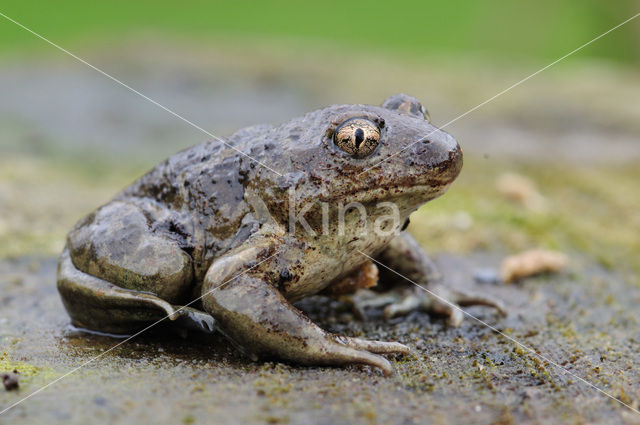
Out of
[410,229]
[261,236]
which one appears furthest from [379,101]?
[261,236]

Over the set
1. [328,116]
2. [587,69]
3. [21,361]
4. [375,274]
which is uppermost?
[587,69]

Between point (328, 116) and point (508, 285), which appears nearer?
point (328, 116)

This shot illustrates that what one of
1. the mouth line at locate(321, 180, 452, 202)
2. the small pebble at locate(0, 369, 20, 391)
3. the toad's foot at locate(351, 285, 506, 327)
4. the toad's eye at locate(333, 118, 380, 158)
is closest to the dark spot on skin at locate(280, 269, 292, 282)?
the mouth line at locate(321, 180, 452, 202)

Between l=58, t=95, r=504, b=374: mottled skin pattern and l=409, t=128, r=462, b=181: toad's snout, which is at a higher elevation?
l=409, t=128, r=462, b=181: toad's snout

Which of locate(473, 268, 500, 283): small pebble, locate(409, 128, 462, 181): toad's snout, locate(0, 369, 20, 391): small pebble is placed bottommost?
locate(0, 369, 20, 391): small pebble

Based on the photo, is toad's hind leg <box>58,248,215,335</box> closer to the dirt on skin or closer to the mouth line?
the dirt on skin

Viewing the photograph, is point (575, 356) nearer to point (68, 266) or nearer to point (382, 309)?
point (382, 309)

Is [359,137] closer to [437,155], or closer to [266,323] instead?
[437,155]

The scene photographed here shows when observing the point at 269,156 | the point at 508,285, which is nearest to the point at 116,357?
the point at 269,156
